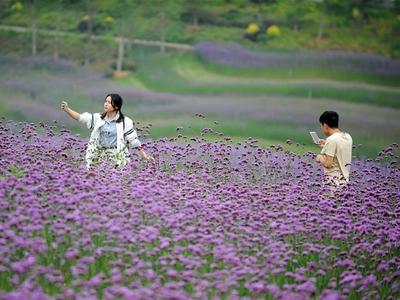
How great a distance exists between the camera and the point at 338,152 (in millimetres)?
7770

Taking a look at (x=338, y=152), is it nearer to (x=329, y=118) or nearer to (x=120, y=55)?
(x=329, y=118)

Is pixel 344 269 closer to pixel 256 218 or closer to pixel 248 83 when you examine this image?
pixel 256 218

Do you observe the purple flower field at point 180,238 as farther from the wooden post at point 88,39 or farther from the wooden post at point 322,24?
the wooden post at point 322,24

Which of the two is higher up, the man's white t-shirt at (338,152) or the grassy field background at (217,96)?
the man's white t-shirt at (338,152)

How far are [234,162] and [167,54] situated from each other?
3914 mm

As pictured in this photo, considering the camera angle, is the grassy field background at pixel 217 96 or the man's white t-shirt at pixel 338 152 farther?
the grassy field background at pixel 217 96

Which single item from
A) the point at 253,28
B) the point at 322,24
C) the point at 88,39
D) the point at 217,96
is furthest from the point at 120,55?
the point at 322,24

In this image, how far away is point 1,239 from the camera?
519 centimetres

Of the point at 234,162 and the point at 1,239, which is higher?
the point at 1,239

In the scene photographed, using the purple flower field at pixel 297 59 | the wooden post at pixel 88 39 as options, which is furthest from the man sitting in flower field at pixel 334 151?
the wooden post at pixel 88 39

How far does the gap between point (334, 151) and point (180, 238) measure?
8.84 ft

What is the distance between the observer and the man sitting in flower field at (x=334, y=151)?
7.76 metres

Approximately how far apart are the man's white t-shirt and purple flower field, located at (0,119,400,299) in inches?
26.3


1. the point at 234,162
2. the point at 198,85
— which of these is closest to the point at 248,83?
the point at 198,85
